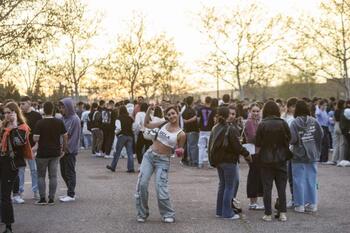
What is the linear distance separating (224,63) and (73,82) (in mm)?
11291

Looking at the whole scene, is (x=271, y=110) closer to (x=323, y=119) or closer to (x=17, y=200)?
(x=17, y=200)

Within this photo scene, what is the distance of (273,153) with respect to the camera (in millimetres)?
9609

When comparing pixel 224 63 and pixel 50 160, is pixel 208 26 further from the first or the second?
pixel 50 160

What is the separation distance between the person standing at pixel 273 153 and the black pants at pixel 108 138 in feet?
41.0

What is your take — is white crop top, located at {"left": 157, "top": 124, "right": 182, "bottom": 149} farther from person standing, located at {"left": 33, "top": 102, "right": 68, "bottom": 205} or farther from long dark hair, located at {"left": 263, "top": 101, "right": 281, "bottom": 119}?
person standing, located at {"left": 33, "top": 102, "right": 68, "bottom": 205}

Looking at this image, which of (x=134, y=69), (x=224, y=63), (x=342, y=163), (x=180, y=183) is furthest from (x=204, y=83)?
(x=180, y=183)

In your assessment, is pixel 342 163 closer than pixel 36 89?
Yes

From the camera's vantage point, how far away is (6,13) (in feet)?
77.3

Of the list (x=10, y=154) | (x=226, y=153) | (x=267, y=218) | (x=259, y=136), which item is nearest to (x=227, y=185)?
(x=226, y=153)

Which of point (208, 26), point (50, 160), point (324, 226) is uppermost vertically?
point (208, 26)

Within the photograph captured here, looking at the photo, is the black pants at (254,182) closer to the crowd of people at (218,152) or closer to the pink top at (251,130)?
the crowd of people at (218,152)

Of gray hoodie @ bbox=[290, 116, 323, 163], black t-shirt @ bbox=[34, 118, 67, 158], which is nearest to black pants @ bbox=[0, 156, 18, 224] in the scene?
black t-shirt @ bbox=[34, 118, 67, 158]

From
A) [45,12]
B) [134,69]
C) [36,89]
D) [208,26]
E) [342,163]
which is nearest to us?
[342,163]

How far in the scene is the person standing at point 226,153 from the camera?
31.4ft
